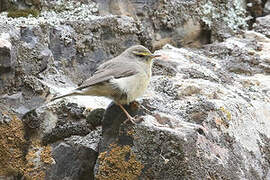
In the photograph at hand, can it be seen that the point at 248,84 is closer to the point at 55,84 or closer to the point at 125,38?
the point at 125,38

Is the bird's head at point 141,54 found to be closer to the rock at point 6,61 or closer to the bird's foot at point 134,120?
the bird's foot at point 134,120

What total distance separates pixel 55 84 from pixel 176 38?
2542 millimetres

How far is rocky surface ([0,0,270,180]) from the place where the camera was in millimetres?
3699

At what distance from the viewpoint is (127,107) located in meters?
4.21

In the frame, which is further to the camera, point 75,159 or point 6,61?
point 6,61

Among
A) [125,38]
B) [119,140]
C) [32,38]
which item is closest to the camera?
[119,140]

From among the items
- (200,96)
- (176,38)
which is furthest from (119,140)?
(176,38)

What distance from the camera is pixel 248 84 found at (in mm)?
5367

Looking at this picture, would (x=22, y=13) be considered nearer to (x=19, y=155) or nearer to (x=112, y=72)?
(x=112, y=72)

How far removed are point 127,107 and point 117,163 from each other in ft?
2.23

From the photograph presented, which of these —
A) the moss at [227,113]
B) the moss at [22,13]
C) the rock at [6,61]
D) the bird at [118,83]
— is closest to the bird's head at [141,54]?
the bird at [118,83]

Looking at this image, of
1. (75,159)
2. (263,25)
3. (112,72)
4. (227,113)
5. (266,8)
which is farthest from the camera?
(266,8)

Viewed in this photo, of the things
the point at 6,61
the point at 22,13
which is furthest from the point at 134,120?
the point at 22,13

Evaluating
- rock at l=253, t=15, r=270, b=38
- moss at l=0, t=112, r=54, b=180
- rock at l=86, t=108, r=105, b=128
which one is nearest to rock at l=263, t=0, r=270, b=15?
rock at l=253, t=15, r=270, b=38
